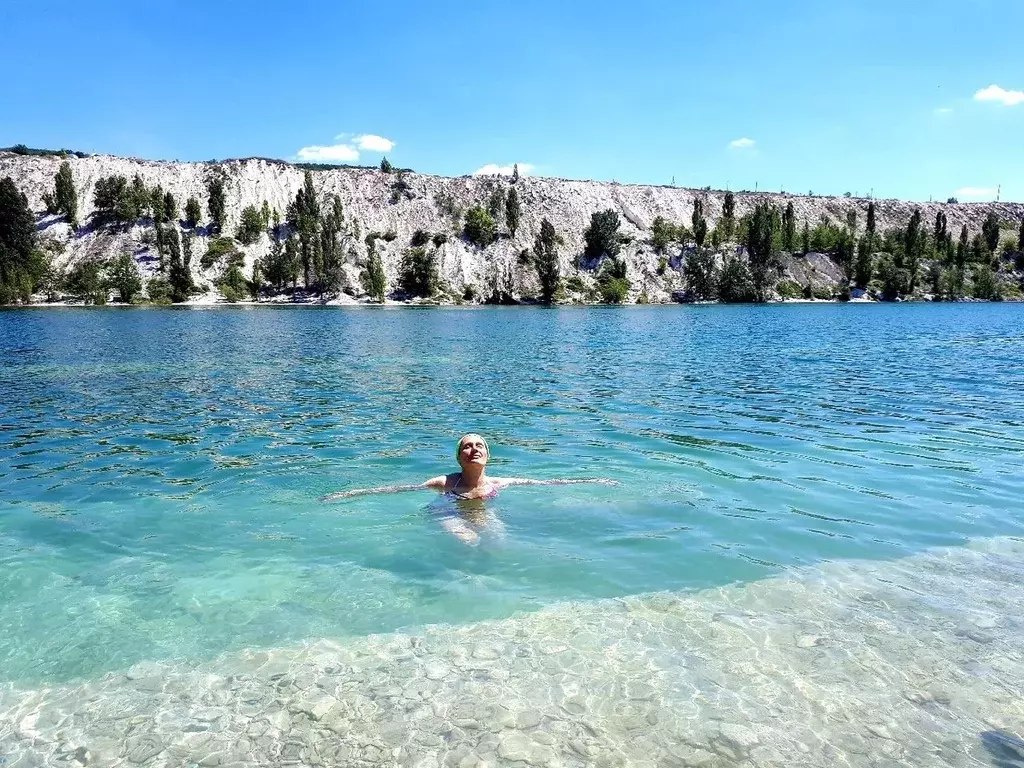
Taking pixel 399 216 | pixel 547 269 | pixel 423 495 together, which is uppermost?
pixel 399 216

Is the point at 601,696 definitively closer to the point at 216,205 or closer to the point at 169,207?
the point at 216,205

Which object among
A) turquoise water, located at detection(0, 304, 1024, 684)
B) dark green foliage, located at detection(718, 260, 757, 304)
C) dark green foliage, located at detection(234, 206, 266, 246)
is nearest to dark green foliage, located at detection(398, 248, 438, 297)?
→ dark green foliage, located at detection(234, 206, 266, 246)

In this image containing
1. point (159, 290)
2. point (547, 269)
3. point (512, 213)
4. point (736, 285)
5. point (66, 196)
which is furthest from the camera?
point (512, 213)

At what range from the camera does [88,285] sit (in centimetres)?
11025

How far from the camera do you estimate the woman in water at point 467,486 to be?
9938 mm

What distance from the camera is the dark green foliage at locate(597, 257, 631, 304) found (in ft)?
457

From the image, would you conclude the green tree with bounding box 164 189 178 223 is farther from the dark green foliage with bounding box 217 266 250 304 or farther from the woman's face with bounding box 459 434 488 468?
the woman's face with bounding box 459 434 488 468

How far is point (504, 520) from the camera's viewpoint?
33.2 feet

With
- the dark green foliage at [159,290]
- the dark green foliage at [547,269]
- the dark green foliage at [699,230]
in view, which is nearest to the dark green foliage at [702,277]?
the dark green foliage at [699,230]

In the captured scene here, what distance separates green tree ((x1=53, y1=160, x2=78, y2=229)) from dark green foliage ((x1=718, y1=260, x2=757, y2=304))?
133 meters

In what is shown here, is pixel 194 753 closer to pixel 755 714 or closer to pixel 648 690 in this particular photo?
pixel 648 690

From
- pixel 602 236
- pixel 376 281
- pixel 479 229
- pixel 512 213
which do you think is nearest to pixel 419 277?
pixel 376 281

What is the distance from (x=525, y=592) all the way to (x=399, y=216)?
16492cm

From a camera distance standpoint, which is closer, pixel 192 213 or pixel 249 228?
pixel 192 213
